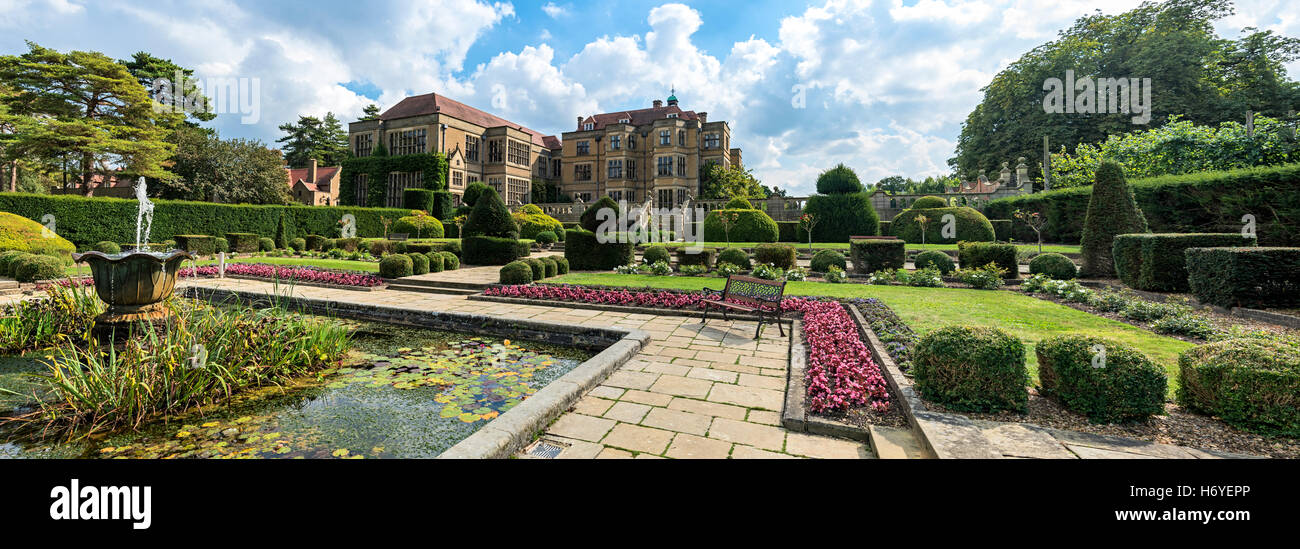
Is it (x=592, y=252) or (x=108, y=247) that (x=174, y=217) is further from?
(x=592, y=252)

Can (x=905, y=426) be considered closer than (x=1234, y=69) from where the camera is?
Yes

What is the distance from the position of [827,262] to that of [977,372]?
37.1 ft

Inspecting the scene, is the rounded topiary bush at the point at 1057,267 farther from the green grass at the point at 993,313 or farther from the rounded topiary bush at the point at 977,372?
the rounded topiary bush at the point at 977,372

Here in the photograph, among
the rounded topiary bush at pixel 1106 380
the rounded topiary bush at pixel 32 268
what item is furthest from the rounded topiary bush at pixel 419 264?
the rounded topiary bush at pixel 1106 380

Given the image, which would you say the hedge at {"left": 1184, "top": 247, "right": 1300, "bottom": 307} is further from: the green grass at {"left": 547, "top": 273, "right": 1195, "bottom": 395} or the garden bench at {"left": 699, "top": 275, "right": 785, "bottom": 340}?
the garden bench at {"left": 699, "top": 275, "right": 785, "bottom": 340}

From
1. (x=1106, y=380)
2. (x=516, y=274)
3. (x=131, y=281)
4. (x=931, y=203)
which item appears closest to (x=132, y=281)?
(x=131, y=281)

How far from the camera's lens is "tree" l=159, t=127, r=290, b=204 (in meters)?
29.3

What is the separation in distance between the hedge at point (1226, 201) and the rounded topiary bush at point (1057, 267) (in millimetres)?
4540

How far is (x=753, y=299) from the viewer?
739 centimetres

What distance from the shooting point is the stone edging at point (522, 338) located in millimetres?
2824

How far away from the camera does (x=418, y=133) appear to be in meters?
38.9

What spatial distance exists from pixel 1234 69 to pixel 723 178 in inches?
1251
